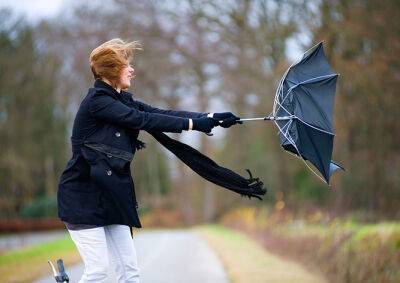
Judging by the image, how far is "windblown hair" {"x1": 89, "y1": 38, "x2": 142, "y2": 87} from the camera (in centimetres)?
485

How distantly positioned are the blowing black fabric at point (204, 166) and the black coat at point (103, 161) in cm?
41

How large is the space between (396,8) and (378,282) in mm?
11742

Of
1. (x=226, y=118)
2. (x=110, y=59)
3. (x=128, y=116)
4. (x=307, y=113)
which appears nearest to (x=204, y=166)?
(x=226, y=118)

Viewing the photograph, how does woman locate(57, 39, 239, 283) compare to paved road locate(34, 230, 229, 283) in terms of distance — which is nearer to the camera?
woman locate(57, 39, 239, 283)

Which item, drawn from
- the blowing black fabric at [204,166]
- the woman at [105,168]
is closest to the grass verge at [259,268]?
the blowing black fabric at [204,166]

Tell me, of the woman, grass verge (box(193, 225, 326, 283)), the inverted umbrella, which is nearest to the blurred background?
grass verge (box(193, 225, 326, 283))

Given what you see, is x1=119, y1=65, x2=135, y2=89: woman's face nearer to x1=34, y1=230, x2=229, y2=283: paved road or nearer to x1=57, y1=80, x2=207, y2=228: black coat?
x1=57, y1=80, x2=207, y2=228: black coat

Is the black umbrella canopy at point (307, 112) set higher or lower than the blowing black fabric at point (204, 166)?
higher

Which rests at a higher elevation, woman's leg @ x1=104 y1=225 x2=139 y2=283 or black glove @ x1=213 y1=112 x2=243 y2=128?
black glove @ x1=213 y1=112 x2=243 y2=128

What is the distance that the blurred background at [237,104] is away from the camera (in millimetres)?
17375

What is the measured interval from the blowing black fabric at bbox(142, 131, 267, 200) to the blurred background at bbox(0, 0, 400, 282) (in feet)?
9.92

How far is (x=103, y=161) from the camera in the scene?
186 inches

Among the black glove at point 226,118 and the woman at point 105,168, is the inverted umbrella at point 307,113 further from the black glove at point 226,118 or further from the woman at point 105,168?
the woman at point 105,168

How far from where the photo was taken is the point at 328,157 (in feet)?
18.5
